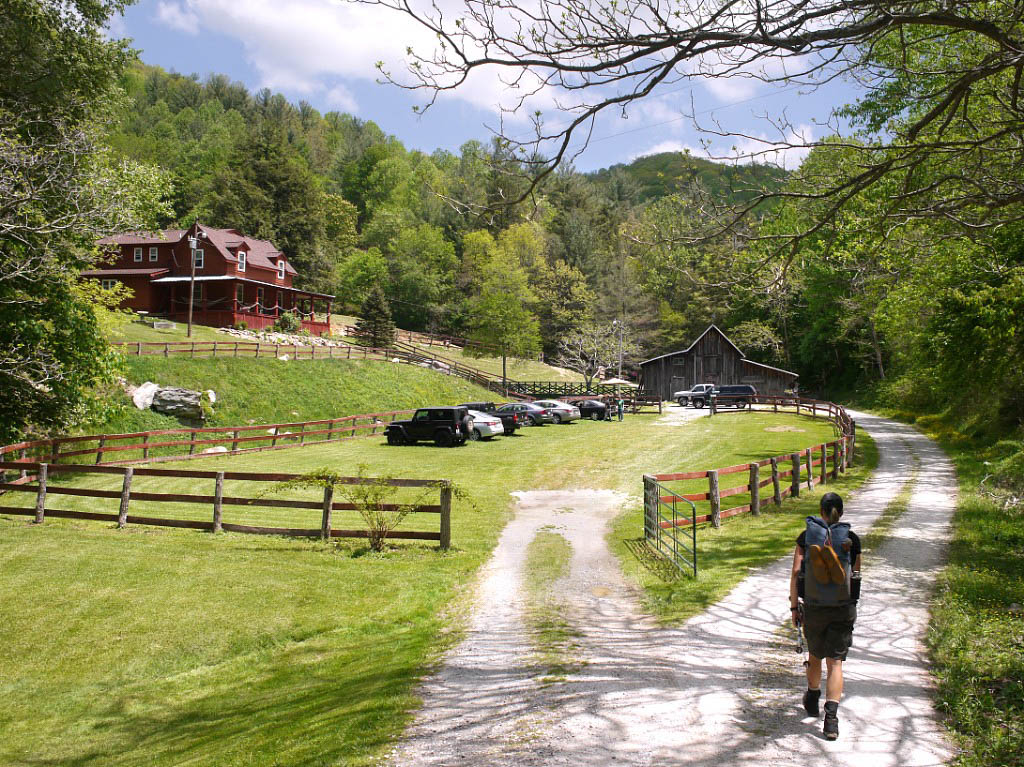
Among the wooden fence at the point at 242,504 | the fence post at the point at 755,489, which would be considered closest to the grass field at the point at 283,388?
the wooden fence at the point at 242,504

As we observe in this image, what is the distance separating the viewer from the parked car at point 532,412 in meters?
38.5

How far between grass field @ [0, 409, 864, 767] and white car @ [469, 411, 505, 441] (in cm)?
1629

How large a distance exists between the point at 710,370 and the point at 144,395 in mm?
41041

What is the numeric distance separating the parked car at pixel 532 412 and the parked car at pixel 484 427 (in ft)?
15.4

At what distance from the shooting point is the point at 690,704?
5.84 metres

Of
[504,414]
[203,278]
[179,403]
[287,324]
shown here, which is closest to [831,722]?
[504,414]

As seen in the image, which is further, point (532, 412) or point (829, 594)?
point (532, 412)

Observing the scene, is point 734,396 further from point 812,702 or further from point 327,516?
point 812,702

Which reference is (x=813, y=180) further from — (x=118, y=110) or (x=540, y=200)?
(x=118, y=110)

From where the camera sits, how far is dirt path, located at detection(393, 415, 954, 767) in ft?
16.5

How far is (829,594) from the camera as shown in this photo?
5430mm

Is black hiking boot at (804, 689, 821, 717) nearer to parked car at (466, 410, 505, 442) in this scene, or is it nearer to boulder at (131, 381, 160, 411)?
parked car at (466, 410, 505, 442)

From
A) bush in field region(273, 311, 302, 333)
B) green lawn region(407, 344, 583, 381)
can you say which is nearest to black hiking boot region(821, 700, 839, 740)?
bush in field region(273, 311, 302, 333)

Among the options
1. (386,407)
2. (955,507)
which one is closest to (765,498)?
(955,507)
